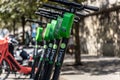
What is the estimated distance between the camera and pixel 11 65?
11766mm

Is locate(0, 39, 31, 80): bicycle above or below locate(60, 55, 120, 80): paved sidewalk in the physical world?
above

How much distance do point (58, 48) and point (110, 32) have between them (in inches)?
709

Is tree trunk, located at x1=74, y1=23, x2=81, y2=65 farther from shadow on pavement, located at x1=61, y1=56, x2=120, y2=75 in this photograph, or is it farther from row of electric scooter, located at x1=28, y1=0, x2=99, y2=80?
row of electric scooter, located at x1=28, y1=0, x2=99, y2=80

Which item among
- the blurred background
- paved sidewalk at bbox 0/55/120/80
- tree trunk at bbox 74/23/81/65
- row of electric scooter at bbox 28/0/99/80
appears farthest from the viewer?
the blurred background

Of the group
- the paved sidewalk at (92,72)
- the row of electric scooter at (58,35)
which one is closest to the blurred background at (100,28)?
the paved sidewalk at (92,72)

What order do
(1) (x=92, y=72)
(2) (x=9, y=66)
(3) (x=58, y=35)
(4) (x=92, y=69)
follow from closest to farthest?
(3) (x=58, y=35) → (2) (x=9, y=66) → (1) (x=92, y=72) → (4) (x=92, y=69)

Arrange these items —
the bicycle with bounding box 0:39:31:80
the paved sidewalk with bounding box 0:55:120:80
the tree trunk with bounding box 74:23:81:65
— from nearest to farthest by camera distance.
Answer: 1. the bicycle with bounding box 0:39:31:80
2. the paved sidewalk with bounding box 0:55:120:80
3. the tree trunk with bounding box 74:23:81:65

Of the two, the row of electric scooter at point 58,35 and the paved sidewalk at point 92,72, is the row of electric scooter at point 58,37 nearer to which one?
the row of electric scooter at point 58,35

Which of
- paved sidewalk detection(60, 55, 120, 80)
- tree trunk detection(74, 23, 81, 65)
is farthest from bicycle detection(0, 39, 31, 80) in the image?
tree trunk detection(74, 23, 81, 65)

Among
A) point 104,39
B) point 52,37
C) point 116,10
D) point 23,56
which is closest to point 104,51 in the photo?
point 104,39

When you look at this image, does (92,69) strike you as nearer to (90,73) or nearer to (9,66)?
(90,73)

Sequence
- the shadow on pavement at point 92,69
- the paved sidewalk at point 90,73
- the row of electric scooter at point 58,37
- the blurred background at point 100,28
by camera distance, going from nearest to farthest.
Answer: the row of electric scooter at point 58,37, the paved sidewalk at point 90,73, the shadow on pavement at point 92,69, the blurred background at point 100,28

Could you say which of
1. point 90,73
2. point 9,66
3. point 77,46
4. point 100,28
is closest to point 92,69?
point 90,73

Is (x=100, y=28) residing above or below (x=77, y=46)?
above
